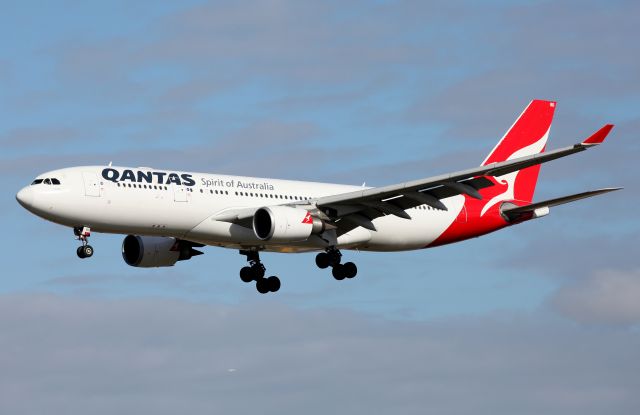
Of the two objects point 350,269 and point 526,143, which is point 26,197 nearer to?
point 350,269

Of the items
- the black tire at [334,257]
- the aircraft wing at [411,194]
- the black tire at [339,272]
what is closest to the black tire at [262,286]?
the black tire at [339,272]

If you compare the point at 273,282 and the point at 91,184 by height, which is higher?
the point at 91,184

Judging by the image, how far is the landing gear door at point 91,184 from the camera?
4731 cm

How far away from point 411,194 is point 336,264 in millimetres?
4979

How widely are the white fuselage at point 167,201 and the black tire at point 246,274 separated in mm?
2687

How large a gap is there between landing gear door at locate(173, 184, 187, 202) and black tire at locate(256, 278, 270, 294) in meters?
7.48

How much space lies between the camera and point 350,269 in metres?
52.6

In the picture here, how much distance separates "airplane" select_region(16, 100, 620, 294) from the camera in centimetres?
4725

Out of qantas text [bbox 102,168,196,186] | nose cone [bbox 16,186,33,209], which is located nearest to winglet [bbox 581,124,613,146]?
qantas text [bbox 102,168,196,186]

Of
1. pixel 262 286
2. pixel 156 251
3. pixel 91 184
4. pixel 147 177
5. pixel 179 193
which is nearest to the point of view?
pixel 91 184

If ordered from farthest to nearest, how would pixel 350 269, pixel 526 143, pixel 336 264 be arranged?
pixel 526 143 < pixel 350 269 < pixel 336 264

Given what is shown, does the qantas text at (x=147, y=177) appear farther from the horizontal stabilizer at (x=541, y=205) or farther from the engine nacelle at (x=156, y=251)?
the horizontal stabilizer at (x=541, y=205)

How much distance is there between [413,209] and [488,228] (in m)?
3.70

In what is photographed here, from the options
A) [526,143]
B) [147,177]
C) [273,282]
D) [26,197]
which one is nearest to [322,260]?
[273,282]
